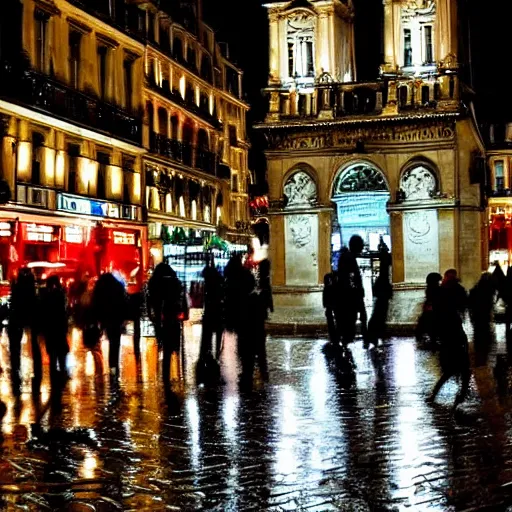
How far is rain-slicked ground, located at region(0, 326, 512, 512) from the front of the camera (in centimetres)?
746

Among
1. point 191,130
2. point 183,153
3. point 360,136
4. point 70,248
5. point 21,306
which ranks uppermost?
point 191,130

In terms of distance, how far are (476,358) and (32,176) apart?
905 inches

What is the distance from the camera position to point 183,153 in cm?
5216

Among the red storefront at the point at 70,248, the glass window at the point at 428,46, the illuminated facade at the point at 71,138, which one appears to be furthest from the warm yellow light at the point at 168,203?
the glass window at the point at 428,46

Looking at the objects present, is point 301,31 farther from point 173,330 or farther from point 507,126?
point 507,126

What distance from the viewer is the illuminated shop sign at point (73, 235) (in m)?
38.1

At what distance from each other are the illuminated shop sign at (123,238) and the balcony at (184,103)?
26.5ft

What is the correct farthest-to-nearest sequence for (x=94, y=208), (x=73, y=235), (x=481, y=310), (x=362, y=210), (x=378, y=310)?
(x=94, y=208), (x=73, y=235), (x=362, y=210), (x=481, y=310), (x=378, y=310)

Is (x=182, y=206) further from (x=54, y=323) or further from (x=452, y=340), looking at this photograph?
(x=452, y=340)

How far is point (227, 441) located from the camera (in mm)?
9641

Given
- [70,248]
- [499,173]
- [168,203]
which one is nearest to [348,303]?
[70,248]

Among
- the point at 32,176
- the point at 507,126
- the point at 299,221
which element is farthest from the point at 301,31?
the point at 507,126

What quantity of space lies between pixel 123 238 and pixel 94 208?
3718 millimetres

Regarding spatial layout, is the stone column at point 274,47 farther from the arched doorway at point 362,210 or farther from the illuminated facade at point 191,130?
the illuminated facade at point 191,130
